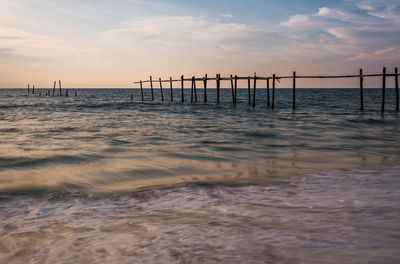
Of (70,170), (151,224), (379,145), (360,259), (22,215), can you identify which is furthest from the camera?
(379,145)

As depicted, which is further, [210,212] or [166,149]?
[166,149]

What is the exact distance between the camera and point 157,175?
6.18m

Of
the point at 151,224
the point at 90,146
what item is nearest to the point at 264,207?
the point at 151,224

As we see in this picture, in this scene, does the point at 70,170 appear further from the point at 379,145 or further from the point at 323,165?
the point at 379,145

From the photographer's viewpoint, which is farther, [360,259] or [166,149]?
[166,149]

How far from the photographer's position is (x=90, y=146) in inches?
380

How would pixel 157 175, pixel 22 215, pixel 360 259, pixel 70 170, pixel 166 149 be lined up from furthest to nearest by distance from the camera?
1. pixel 166 149
2. pixel 70 170
3. pixel 157 175
4. pixel 22 215
5. pixel 360 259

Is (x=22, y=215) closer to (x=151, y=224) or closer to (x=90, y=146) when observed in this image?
(x=151, y=224)

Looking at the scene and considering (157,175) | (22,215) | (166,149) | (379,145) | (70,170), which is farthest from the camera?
(379,145)

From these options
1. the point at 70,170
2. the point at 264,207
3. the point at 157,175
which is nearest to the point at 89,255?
the point at 264,207

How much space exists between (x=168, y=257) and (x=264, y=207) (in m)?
1.71

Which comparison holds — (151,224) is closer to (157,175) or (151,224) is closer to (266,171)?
(157,175)

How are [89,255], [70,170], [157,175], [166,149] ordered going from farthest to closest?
[166,149] < [70,170] < [157,175] < [89,255]

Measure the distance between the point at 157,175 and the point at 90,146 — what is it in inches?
170
